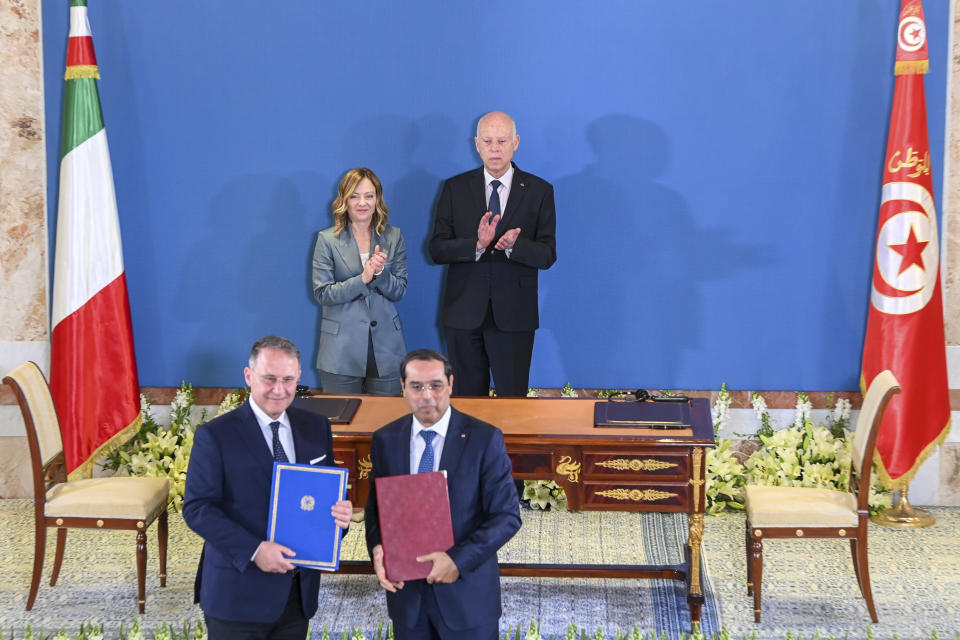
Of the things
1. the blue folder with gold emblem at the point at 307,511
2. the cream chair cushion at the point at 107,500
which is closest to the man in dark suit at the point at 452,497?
the blue folder with gold emblem at the point at 307,511

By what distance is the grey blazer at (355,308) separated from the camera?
600 cm

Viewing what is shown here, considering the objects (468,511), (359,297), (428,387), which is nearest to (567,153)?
(359,297)

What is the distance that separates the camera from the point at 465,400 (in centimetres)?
507

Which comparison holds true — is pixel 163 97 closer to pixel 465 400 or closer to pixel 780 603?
pixel 465 400

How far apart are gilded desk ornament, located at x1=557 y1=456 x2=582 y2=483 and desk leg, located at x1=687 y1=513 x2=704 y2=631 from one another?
→ 50 cm

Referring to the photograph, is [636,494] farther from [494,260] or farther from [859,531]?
[494,260]

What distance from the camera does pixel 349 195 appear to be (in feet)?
19.5

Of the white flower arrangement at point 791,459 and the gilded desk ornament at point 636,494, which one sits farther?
the white flower arrangement at point 791,459

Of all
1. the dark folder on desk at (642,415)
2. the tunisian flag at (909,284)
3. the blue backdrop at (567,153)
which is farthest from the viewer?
the blue backdrop at (567,153)

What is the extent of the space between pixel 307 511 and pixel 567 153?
3558mm

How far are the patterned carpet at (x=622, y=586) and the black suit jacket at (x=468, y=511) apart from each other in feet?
4.59

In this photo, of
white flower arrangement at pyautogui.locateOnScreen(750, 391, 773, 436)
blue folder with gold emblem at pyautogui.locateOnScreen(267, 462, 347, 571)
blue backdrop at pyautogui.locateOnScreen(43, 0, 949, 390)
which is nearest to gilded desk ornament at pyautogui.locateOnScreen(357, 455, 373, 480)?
blue folder with gold emblem at pyautogui.locateOnScreen(267, 462, 347, 571)

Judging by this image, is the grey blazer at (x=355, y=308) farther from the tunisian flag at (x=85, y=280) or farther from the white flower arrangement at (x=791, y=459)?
the white flower arrangement at (x=791, y=459)

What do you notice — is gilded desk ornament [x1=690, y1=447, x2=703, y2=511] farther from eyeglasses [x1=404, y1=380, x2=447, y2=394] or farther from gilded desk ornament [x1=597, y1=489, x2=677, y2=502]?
eyeglasses [x1=404, y1=380, x2=447, y2=394]
